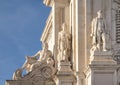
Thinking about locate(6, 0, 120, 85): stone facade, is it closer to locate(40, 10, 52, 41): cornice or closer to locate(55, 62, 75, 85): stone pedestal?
locate(55, 62, 75, 85): stone pedestal

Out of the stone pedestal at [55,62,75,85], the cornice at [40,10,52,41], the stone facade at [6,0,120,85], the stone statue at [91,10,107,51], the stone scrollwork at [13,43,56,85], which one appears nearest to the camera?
the stone facade at [6,0,120,85]

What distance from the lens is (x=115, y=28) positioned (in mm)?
Result: 46031

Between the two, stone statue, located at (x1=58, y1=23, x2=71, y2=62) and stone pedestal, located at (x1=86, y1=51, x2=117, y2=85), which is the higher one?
stone statue, located at (x1=58, y1=23, x2=71, y2=62)

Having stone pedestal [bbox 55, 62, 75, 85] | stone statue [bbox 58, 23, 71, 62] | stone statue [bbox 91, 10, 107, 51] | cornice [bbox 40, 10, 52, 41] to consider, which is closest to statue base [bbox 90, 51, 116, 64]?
stone statue [bbox 91, 10, 107, 51]

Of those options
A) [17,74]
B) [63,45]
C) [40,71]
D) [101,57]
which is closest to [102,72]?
[101,57]

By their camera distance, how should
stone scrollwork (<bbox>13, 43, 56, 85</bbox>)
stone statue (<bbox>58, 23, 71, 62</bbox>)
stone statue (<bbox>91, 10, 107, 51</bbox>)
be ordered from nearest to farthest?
stone statue (<bbox>91, 10, 107, 51</bbox>), stone statue (<bbox>58, 23, 71, 62</bbox>), stone scrollwork (<bbox>13, 43, 56, 85</bbox>)

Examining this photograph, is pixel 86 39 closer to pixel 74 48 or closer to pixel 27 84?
pixel 74 48

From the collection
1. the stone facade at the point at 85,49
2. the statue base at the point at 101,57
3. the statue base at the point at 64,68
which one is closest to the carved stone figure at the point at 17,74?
the stone facade at the point at 85,49

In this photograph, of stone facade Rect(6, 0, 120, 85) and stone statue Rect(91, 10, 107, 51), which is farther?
stone statue Rect(91, 10, 107, 51)


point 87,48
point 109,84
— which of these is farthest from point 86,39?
point 109,84

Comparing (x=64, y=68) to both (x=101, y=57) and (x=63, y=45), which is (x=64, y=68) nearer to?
(x=63, y=45)

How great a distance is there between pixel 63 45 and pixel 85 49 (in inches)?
65.7

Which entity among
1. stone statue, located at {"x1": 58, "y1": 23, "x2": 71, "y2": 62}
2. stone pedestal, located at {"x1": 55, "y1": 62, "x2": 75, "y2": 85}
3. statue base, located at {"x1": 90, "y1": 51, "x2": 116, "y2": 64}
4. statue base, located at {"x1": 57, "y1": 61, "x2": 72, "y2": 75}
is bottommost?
stone pedestal, located at {"x1": 55, "y1": 62, "x2": 75, "y2": 85}

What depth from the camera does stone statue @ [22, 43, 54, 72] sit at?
4769cm
